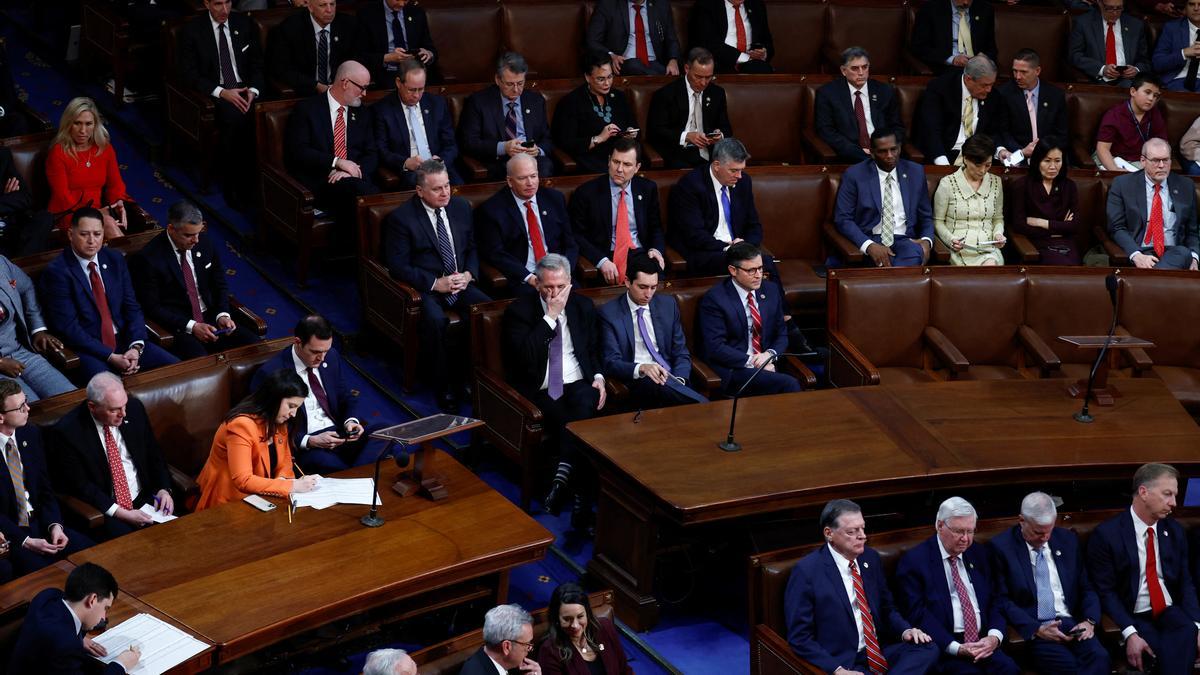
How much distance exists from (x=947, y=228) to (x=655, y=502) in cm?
270

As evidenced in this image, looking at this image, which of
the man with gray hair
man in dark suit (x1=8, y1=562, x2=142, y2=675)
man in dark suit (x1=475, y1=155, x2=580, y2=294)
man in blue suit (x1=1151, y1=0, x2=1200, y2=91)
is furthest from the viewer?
man in blue suit (x1=1151, y1=0, x2=1200, y2=91)

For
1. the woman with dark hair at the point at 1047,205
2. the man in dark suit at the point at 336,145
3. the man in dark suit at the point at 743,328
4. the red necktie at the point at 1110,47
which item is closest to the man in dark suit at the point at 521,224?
the man in dark suit at the point at 336,145

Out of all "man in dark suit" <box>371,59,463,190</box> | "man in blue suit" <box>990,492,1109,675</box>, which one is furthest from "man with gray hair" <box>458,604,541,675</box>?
"man in dark suit" <box>371,59,463,190</box>

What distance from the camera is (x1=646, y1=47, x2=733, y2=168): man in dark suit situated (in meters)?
7.77

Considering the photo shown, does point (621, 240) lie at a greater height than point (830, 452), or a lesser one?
greater

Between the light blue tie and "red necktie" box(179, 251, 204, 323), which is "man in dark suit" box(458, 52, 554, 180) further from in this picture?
the light blue tie

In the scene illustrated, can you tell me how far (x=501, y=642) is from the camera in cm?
446

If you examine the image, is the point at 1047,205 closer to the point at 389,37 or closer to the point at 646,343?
the point at 646,343

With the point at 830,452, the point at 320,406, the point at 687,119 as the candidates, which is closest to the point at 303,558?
the point at 320,406

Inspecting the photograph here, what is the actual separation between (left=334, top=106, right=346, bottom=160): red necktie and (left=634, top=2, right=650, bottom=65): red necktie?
1786mm

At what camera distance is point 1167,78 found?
8.97 m

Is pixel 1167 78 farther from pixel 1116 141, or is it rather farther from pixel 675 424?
pixel 675 424

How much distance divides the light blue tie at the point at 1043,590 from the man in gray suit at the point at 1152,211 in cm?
254

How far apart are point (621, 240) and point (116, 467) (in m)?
2.56
